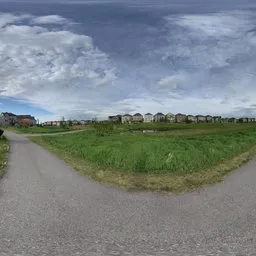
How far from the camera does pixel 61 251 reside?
23.8 feet

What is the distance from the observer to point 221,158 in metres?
22.7

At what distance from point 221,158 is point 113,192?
36.6ft

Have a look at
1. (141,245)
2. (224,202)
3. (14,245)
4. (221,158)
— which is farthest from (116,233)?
(221,158)

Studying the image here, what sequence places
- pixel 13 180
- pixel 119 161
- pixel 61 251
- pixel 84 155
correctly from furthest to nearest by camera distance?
pixel 84 155
pixel 119 161
pixel 13 180
pixel 61 251

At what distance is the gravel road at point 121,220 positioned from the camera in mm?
7465

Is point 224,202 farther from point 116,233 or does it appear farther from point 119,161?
point 119,161

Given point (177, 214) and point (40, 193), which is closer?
point (177, 214)

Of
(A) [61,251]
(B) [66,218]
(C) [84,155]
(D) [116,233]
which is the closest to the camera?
(A) [61,251]

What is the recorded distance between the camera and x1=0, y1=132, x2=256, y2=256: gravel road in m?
7.46

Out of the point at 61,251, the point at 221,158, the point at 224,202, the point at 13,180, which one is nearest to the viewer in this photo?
the point at 61,251

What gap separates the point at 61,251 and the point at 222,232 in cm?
354

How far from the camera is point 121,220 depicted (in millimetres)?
9555

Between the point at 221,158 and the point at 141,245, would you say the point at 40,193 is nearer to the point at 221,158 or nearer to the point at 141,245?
the point at 141,245

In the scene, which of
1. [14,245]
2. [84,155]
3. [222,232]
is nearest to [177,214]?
[222,232]
